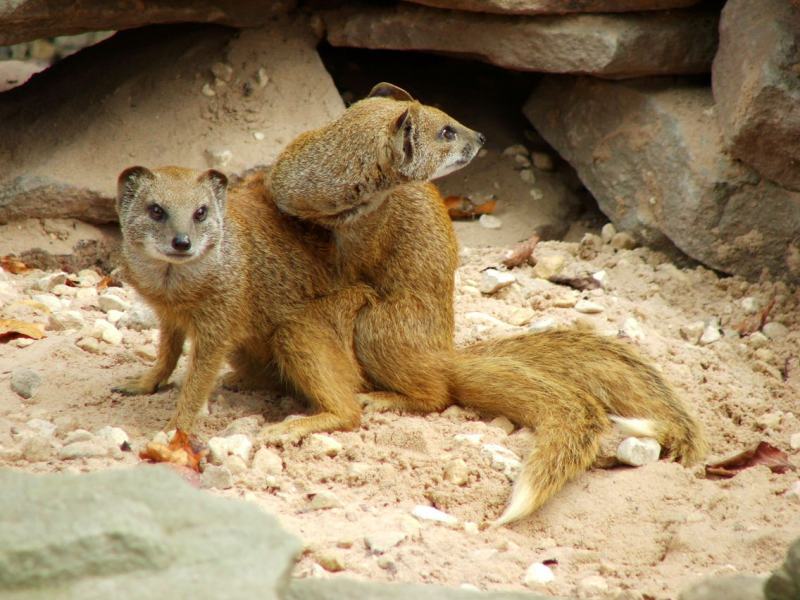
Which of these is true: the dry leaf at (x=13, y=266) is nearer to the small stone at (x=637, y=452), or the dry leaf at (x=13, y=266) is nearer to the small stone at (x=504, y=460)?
the small stone at (x=504, y=460)

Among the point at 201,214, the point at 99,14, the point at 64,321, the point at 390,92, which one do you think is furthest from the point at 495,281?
the point at 99,14

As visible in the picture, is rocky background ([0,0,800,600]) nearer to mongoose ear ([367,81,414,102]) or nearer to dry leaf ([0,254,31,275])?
dry leaf ([0,254,31,275])

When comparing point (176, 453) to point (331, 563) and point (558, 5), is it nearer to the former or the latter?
point (331, 563)

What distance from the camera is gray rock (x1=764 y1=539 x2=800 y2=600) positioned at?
199 cm

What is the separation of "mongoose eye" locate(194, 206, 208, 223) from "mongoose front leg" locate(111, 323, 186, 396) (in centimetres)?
52

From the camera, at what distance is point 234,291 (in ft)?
Result: 12.2

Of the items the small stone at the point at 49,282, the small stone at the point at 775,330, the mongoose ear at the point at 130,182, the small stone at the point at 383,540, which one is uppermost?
the mongoose ear at the point at 130,182

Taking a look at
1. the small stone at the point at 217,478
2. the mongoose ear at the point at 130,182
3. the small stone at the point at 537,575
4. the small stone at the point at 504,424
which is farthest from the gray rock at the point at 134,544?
the small stone at the point at 504,424

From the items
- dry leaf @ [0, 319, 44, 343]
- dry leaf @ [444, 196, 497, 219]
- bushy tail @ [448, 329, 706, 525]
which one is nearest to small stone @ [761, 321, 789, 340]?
bushy tail @ [448, 329, 706, 525]

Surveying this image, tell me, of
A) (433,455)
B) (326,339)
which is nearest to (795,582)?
(433,455)

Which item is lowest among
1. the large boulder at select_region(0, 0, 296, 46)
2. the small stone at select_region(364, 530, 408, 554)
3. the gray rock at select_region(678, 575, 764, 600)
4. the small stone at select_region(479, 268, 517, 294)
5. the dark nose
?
the small stone at select_region(364, 530, 408, 554)

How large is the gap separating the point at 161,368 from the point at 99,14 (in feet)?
5.88

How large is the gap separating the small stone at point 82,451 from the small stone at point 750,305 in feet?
9.42

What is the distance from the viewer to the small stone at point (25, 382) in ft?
12.2
